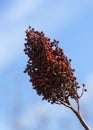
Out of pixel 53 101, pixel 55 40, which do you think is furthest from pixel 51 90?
pixel 55 40

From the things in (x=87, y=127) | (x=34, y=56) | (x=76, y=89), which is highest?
(x=34, y=56)


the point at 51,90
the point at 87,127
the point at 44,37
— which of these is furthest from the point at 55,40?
the point at 87,127

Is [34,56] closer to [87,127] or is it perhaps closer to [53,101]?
[53,101]

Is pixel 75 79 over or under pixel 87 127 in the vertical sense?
over

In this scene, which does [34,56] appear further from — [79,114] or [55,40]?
[79,114]
